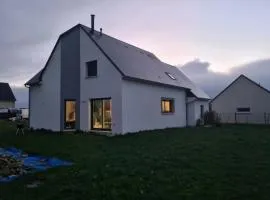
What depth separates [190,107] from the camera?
2759cm

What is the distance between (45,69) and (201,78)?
35.2 m

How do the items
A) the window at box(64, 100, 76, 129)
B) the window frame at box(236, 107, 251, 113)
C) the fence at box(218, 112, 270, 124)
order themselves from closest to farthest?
the window at box(64, 100, 76, 129), the fence at box(218, 112, 270, 124), the window frame at box(236, 107, 251, 113)

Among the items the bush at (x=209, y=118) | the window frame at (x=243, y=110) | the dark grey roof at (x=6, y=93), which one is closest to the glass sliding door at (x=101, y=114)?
the bush at (x=209, y=118)

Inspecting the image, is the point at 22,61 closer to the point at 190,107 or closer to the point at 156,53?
the point at 156,53

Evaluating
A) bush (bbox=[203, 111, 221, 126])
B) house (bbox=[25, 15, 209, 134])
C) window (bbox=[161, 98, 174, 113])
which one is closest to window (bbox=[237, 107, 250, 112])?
bush (bbox=[203, 111, 221, 126])

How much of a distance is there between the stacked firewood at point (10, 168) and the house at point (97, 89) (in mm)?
9243

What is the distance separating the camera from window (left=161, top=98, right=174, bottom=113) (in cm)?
2309

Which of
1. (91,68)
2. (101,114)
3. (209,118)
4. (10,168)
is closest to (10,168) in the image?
(10,168)

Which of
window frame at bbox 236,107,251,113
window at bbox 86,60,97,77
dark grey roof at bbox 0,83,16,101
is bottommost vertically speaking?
window frame at bbox 236,107,251,113

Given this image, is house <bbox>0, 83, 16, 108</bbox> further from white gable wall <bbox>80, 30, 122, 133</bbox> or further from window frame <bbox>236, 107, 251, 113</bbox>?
white gable wall <bbox>80, 30, 122, 133</bbox>

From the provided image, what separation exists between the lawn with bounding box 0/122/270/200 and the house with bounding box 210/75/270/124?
22876 mm

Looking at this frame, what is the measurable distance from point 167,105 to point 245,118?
14.9 m

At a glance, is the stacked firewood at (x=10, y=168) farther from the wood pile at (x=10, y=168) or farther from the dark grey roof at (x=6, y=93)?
the dark grey roof at (x=6, y=93)

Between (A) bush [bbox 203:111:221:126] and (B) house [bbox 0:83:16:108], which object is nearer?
(A) bush [bbox 203:111:221:126]
